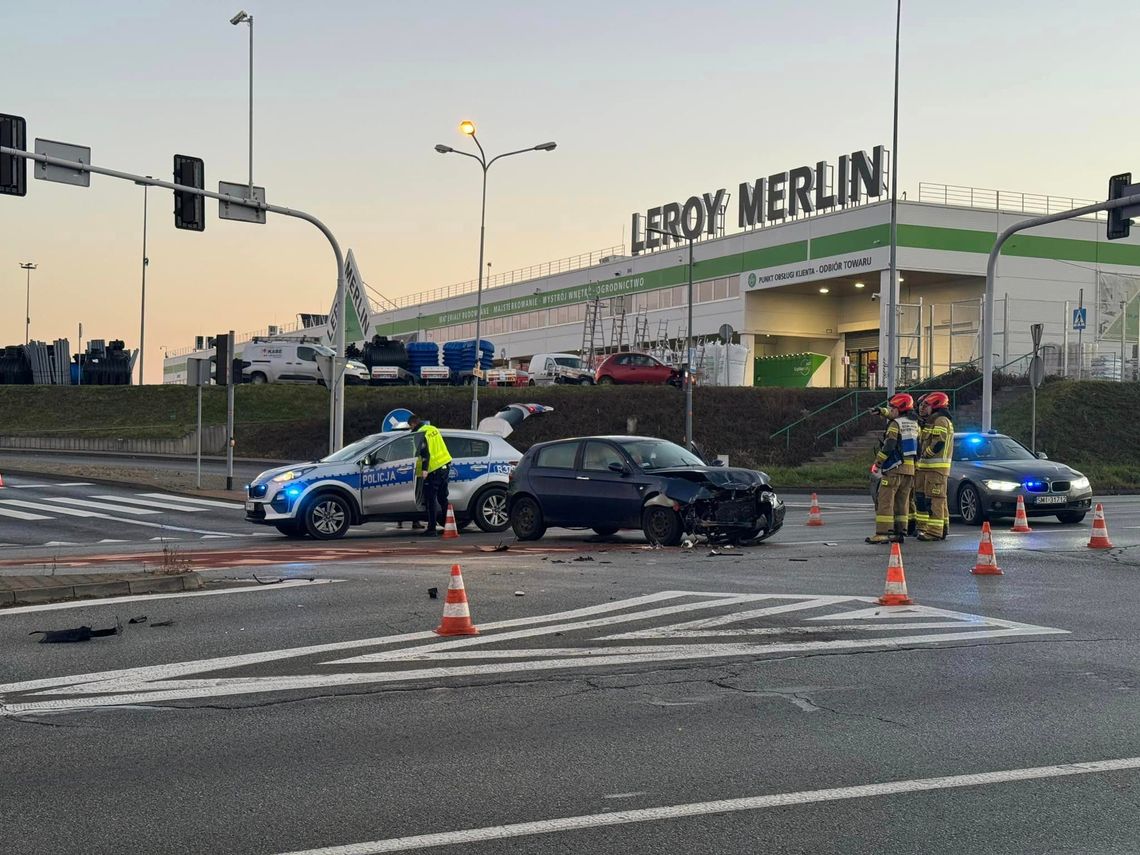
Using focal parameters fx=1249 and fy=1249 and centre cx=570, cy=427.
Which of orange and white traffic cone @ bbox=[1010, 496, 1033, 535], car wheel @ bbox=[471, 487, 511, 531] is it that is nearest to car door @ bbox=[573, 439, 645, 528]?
car wheel @ bbox=[471, 487, 511, 531]

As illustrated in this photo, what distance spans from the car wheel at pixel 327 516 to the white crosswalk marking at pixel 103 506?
7.01m

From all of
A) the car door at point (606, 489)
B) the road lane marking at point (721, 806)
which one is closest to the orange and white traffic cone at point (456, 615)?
the road lane marking at point (721, 806)

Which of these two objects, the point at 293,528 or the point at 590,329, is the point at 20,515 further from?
the point at 590,329

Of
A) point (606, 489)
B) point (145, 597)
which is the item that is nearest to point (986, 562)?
point (606, 489)

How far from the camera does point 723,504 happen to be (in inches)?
608

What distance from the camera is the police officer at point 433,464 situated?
18.3 meters

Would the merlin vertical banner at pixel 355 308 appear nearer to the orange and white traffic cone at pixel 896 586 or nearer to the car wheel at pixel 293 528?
the car wheel at pixel 293 528

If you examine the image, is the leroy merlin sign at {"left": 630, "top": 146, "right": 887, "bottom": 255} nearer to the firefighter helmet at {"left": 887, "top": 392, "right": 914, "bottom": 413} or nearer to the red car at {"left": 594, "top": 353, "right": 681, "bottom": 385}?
the red car at {"left": 594, "top": 353, "right": 681, "bottom": 385}

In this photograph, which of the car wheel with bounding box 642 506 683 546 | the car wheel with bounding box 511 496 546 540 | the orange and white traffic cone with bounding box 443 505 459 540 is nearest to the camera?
the car wheel with bounding box 642 506 683 546

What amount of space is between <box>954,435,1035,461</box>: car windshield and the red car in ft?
89.9

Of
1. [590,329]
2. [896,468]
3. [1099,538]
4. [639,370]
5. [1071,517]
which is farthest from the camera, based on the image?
[590,329]

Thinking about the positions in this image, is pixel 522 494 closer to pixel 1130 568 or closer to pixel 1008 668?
pixel 1130 568

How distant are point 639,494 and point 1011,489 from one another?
617 centimetres

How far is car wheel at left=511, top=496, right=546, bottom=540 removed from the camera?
17297 millimetres
